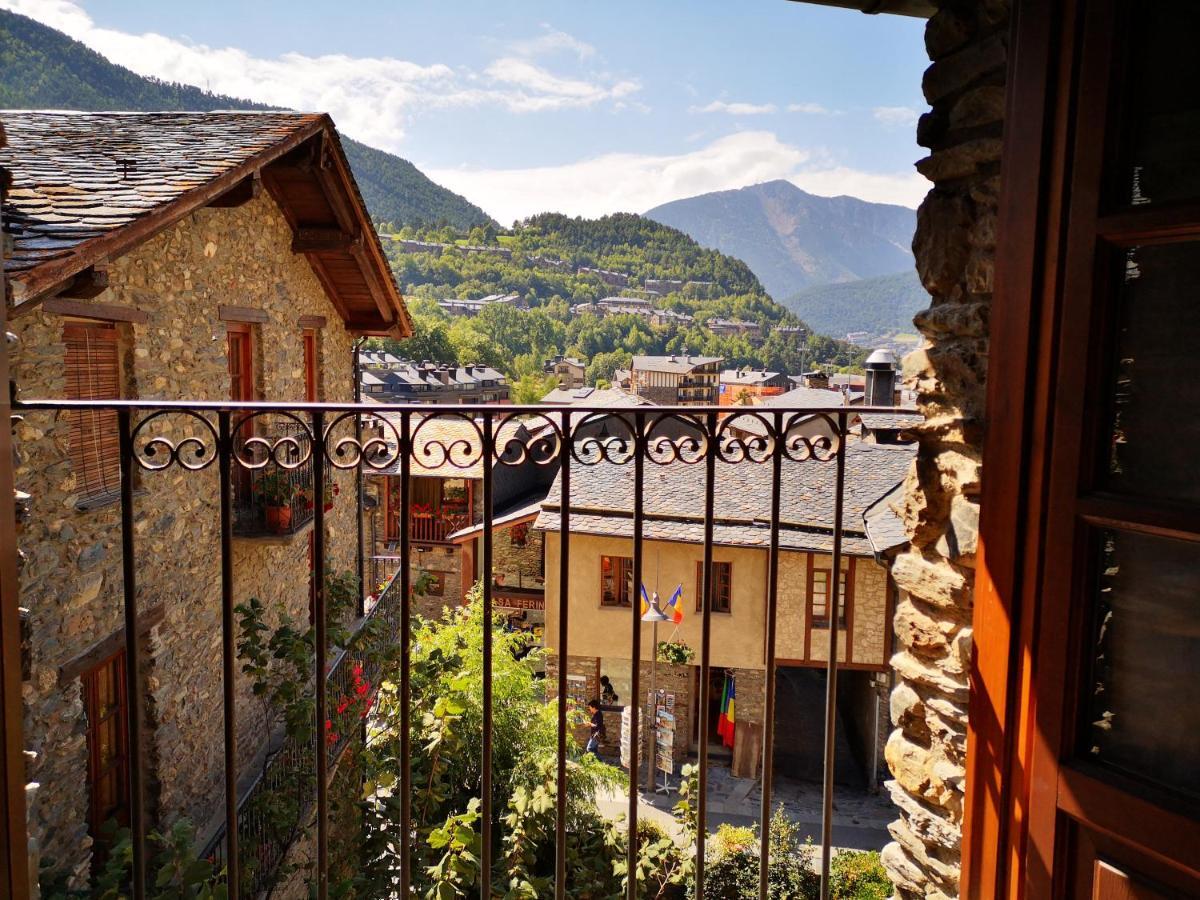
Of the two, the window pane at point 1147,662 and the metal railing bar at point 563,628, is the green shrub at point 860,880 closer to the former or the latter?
the metal railing bar at point 563,628

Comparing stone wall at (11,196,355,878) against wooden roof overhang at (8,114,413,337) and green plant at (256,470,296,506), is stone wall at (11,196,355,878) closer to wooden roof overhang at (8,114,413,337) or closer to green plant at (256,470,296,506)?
wooden roof overhang at (8,114,413,337)

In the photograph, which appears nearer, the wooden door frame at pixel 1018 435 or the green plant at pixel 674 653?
the wooden door frame at pixel 1018 435

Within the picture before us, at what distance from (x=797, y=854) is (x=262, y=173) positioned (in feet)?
31.0

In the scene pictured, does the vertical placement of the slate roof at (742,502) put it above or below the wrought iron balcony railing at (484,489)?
below

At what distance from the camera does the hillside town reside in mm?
1532

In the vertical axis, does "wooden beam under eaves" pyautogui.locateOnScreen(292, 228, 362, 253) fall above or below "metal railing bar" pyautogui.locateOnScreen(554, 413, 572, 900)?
above

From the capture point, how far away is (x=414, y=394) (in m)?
42.6

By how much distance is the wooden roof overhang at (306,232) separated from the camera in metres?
4.65

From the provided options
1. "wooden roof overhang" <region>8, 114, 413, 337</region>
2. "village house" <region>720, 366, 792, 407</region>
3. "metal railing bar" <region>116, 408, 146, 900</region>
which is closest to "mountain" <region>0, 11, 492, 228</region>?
"wooden roof overhang" <region>8, 114, 413, 337</region>

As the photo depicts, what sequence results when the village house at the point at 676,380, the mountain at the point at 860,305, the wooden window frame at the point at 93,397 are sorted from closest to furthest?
1. the wooden window frame at the point at 93,397
2. the village house at the point at 676,380
3. the mountain at the point at 860,305

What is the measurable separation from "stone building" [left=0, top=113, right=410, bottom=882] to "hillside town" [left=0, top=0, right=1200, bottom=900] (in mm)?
39

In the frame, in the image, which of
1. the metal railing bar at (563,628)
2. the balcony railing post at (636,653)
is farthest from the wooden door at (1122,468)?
the metal railing bar at (563,628)

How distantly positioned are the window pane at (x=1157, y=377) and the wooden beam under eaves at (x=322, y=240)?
27.8 feet

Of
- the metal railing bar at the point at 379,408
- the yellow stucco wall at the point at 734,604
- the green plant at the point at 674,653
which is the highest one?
the metal railing bar at the point at 379,408
